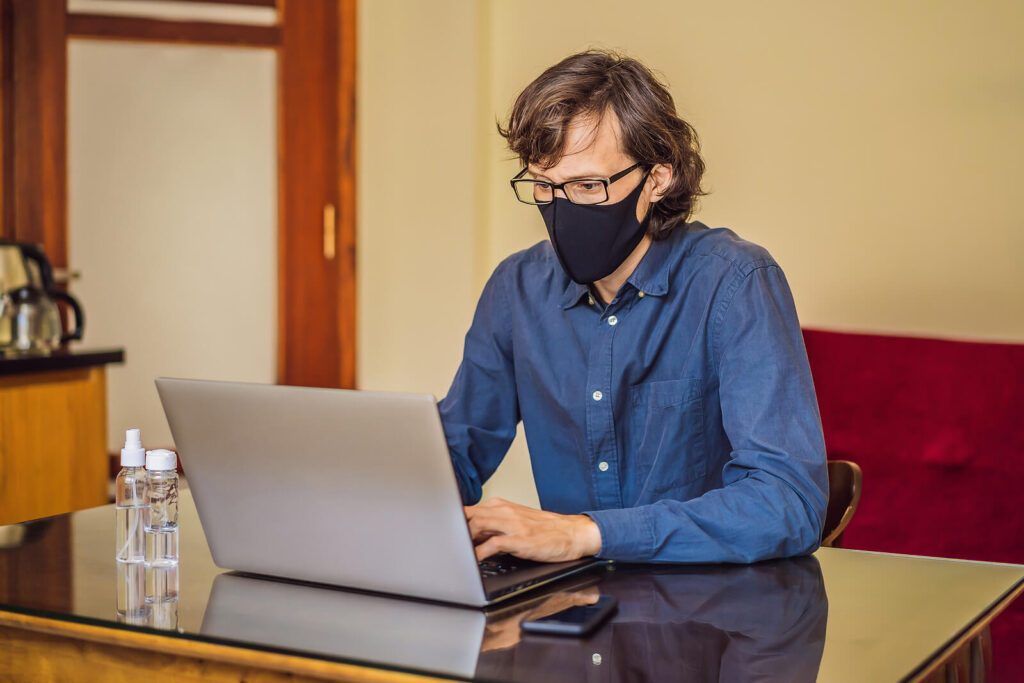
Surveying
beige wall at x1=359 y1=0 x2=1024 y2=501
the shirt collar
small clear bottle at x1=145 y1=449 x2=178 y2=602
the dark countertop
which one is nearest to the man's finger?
small clear bottle at x1=145 y1=449 x2=178 y2=602

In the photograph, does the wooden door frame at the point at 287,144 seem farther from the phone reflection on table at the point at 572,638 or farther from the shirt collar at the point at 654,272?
the phone reflection on table at the point at 572,638

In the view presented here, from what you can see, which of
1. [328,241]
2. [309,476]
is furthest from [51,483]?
[309,476]

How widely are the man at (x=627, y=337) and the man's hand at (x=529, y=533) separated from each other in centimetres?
16

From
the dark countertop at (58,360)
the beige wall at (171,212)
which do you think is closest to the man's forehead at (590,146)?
the dark countertop at (58,360)

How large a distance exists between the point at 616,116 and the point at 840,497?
2.08ft

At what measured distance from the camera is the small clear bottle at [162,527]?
3.95ft

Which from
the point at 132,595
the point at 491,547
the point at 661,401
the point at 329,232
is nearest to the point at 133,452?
the point at 132,595

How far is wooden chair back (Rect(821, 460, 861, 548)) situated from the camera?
5.26ft

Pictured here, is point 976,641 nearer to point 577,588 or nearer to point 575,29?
point 577,588

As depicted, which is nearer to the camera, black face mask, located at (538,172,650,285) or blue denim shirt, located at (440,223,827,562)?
blue denim shirt, located at (440,223,827,562)

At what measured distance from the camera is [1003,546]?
229 centimetres

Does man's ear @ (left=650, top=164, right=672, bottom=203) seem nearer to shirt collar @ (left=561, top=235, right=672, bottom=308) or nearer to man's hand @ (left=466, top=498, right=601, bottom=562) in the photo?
shirt collar @ (left=561, top=235, right=672, bottom=308)

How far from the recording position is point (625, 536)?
124cm

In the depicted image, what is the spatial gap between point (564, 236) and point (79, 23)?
266cm
